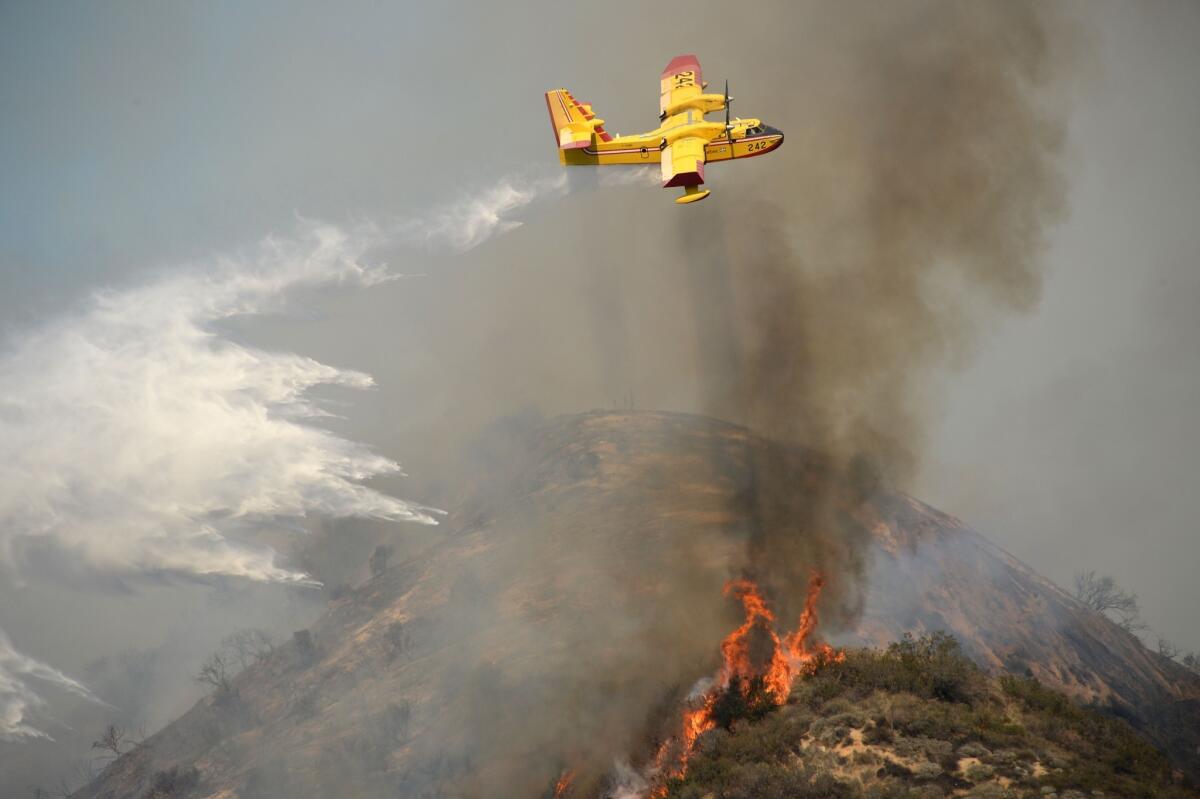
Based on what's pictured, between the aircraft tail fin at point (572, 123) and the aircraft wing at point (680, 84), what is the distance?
546 centimetres

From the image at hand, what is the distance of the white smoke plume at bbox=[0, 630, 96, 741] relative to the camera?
3164 inches

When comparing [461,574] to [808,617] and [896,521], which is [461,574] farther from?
[896,521]

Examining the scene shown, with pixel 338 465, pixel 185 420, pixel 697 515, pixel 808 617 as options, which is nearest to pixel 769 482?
pixel 697 515

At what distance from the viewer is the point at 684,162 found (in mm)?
50625

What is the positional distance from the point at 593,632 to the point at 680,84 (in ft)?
138

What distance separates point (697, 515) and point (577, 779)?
962 inches

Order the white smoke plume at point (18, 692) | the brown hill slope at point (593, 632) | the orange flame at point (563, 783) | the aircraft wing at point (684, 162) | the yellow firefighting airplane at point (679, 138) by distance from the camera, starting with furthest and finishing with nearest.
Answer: the white smoke plume at point (18, 692)
the yellow firefighting airplane at point (679, 138)
the aircraft wing at point (684, 162)
the brown hill slope at point (593, 632)
the orange flame at point (563, 783)

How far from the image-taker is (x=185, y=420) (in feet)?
258

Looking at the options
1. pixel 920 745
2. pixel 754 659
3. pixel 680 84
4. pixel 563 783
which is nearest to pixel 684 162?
pixel 680 84

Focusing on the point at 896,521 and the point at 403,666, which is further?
the point at 896,521

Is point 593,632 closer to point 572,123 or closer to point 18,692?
point 572,123

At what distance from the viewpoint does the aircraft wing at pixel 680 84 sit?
5303cm

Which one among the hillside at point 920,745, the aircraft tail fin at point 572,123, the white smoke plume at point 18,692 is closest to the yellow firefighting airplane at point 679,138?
the aircraft tail fin at point 572,123

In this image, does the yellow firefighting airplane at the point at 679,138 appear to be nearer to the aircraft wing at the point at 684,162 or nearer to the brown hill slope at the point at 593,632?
the aircraft wing at the point at 684,162
